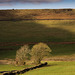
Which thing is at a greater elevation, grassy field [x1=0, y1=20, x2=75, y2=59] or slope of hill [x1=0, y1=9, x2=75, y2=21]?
slope of hill [x1=0, y1=9, x2=75, y2=21]

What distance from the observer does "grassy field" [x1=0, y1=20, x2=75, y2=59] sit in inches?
2737

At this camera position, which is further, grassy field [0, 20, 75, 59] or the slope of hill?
the slope of hill

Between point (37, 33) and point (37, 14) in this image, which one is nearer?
point (37, 33)


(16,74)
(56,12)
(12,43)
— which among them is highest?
(56,12)

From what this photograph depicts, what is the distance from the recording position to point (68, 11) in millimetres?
122500

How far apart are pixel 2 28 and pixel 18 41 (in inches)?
798

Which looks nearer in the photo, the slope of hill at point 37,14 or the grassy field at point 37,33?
the grassy field at point 37,33

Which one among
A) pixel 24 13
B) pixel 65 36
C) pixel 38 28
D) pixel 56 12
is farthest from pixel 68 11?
pixel 65 36

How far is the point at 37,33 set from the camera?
90.9 metres

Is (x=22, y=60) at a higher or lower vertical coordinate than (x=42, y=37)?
lower

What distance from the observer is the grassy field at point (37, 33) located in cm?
6953

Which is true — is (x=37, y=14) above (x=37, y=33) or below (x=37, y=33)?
above

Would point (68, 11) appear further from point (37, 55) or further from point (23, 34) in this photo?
point (37, 55)

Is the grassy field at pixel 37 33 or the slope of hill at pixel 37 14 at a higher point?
the slope of hill at pixel 37 14
